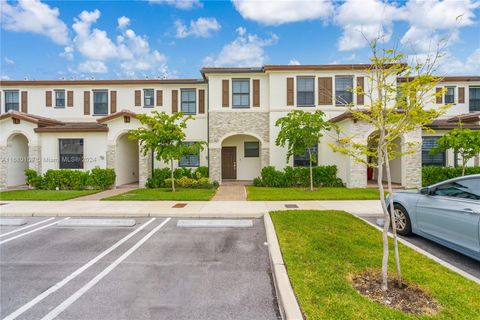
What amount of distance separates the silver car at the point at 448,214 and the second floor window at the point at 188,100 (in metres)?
14.4

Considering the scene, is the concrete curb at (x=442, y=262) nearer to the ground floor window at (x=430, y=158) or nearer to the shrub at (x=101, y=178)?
the ground floor window at (x=430, y=158)

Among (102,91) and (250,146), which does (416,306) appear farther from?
(102,91)

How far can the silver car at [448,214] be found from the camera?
167 inches

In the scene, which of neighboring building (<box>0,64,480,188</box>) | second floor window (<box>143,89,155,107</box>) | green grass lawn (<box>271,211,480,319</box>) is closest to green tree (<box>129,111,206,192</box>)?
neighboring building (<box>0,64,480,188</box>)

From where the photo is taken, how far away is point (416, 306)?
3.02 meters

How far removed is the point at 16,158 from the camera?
1575 centimetres

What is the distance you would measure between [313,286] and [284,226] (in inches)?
120

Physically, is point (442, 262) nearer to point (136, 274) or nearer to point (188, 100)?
point (136, 274)

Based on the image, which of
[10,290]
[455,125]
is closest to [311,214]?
[10,290]

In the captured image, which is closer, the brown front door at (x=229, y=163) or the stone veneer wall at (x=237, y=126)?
the stone veneer wall at (x=237, y=126)

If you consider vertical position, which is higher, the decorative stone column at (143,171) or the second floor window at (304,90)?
the second floor window at (304,90)

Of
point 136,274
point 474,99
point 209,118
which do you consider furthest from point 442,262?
point 474,99

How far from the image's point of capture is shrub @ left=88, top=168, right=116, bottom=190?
14070 millimetres

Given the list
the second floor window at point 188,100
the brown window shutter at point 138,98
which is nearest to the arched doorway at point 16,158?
the brown window shutter at point 138,98
